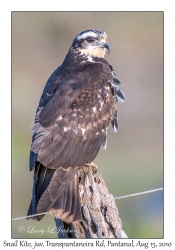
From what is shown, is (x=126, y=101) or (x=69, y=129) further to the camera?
(x=126, y=101)

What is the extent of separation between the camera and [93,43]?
341 inches

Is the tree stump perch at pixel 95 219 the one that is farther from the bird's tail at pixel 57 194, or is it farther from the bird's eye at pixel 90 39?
the bird's eye at pixel 90 39

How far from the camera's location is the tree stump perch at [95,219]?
664 cm

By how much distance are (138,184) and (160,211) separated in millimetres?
1140

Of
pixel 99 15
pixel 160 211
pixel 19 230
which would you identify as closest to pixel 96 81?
pixel 19 230

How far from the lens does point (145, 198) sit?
38.3 feet

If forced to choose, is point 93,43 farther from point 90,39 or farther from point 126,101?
point 126,101

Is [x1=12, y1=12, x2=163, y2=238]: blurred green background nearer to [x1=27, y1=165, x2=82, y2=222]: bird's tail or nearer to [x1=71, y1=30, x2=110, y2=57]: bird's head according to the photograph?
[x1=71, y1=30, x2=110, y2=57]: bird's head

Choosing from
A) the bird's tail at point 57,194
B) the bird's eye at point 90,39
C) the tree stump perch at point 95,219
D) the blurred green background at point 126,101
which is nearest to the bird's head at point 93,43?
the bird's eye at point 90,39

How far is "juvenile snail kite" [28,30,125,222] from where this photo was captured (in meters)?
6.91

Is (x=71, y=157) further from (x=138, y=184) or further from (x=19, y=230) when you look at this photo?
(x=138, y=184)

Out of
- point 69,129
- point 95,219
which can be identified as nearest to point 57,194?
point 95,219

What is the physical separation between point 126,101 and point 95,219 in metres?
7.09

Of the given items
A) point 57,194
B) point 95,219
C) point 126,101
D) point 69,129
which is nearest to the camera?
point 95,219
